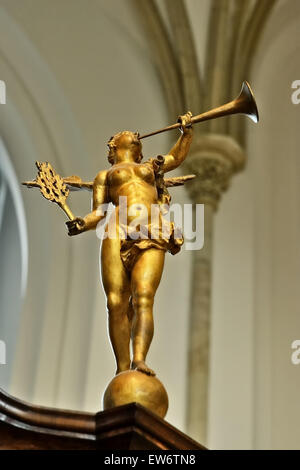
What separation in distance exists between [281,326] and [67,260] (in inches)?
83.7

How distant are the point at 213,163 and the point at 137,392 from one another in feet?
19.3

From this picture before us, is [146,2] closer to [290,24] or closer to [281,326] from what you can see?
[290,24]

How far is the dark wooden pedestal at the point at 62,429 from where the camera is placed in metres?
3.00

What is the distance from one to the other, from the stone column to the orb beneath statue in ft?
15.1

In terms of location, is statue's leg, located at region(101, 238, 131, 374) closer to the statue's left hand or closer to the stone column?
the statue's left hand

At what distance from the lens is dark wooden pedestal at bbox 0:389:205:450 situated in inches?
118

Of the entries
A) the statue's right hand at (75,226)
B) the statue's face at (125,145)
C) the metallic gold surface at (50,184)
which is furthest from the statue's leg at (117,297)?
the statue's face at (125,145)

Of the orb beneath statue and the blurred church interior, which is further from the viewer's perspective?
the blurred church interior

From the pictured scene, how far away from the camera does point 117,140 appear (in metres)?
4.18

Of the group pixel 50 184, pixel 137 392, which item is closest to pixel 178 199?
pixel 50 184

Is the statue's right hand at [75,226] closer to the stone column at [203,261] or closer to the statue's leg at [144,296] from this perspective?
the statue's leg at [144,296]

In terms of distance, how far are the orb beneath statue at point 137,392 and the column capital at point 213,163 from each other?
563 centimetres

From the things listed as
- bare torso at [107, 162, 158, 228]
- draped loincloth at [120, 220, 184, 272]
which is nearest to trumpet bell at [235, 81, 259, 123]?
bare torso at [107, 162, 158, 228]
